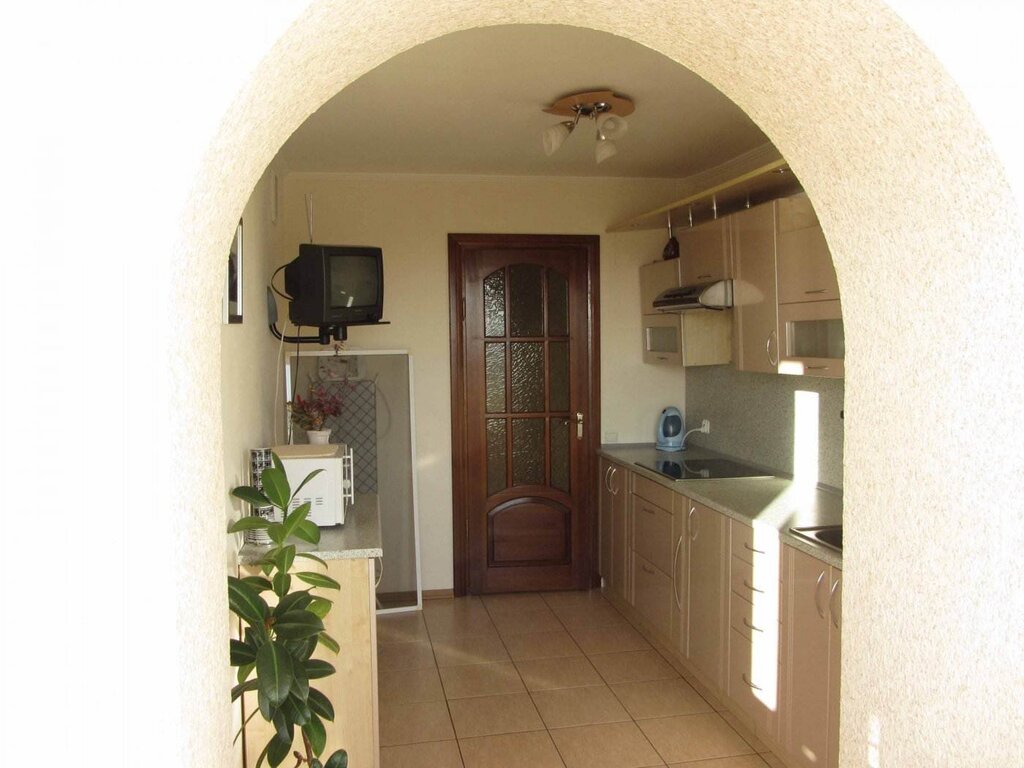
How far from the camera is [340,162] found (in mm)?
4750

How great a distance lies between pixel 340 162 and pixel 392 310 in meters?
0.88

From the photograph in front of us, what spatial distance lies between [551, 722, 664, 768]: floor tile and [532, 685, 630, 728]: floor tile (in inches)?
2.3

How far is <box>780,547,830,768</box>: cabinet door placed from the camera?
286cm

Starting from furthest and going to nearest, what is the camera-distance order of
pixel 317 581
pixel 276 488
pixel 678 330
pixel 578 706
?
1. pixel 678 330
2. pixel 578 706
3. pixel 276 488
4. pixel 317 581

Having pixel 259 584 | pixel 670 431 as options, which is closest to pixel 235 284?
pixel 259 584

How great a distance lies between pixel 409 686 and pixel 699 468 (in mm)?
1756

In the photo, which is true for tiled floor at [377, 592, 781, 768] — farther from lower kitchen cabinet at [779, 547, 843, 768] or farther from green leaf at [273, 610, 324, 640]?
green leaf at [273, 610, 324, 640]

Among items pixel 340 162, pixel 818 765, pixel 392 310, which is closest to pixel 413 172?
pixel 340 162

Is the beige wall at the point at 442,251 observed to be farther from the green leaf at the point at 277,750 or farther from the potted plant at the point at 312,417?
the green leaf at the point at 277,750

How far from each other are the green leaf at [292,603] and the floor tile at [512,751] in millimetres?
1352

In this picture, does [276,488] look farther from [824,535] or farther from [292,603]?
[824,535]

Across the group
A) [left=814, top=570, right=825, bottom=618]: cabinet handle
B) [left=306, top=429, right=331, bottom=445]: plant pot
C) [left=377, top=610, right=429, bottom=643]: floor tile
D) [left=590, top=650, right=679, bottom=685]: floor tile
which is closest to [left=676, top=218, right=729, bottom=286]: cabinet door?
[left=814, top=570, right=825, bottom=618]: cabinet handle

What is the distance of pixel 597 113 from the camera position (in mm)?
3662

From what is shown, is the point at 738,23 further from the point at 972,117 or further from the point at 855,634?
the point at 855,634
